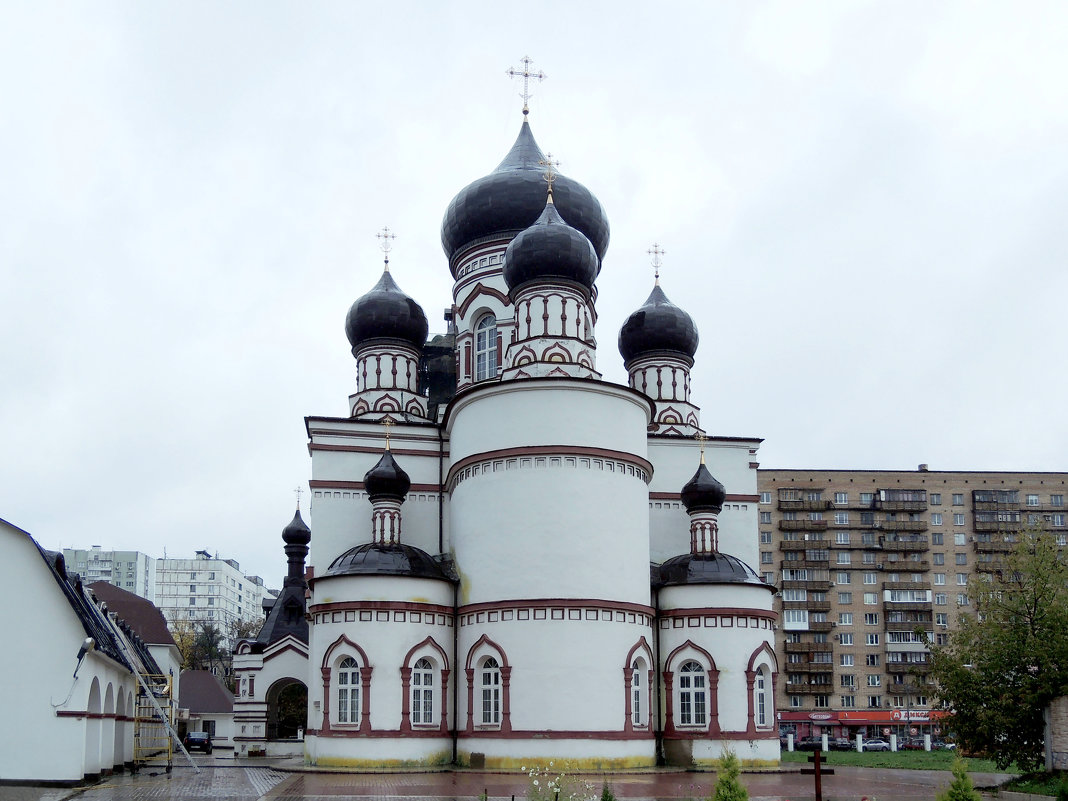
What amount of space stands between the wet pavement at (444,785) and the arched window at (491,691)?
1.33 meters

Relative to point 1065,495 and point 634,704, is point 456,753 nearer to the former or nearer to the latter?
point 634,704

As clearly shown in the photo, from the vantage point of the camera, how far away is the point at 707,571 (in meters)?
27.7

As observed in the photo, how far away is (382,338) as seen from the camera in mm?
35781

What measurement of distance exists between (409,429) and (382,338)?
16.4ft

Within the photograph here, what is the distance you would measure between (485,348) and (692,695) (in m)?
12.0

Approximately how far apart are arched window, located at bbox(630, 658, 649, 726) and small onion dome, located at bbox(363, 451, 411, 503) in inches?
292

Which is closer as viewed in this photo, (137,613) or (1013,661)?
(1013,661)

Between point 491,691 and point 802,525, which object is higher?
point 802,525

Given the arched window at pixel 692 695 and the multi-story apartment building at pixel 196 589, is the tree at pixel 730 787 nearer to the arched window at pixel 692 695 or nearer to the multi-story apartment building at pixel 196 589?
the arched window at pixel 692 695

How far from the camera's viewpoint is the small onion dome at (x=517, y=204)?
34.0 metres

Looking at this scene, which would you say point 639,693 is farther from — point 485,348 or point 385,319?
point 385,319

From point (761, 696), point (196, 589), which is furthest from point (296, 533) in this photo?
point (196, 589)

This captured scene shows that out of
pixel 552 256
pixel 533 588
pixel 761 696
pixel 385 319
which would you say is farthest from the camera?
pixel 385 319

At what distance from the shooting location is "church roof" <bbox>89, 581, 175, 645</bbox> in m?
45.2
